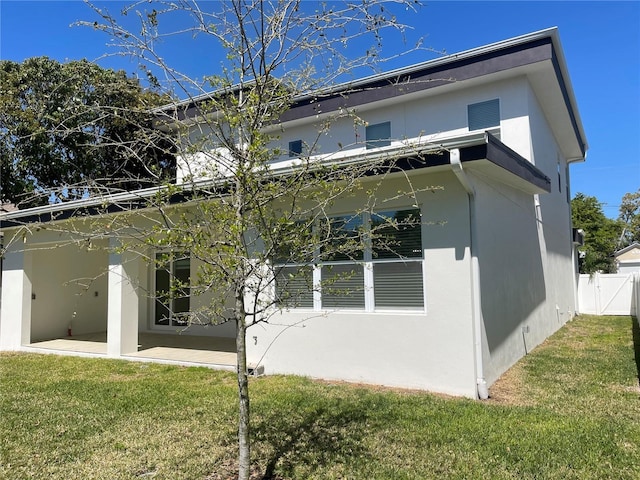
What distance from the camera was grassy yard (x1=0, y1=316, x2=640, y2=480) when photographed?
13.1 ft

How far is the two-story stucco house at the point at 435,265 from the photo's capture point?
6.41 metres

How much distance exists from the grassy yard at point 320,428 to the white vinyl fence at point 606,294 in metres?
12.1

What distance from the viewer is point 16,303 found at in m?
11.0

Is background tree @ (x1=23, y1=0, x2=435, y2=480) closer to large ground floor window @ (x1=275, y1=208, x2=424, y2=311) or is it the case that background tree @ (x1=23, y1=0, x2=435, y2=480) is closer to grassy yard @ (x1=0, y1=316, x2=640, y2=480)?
grassy yard @ (x1=0, y1=316, x2=640, y2=480)

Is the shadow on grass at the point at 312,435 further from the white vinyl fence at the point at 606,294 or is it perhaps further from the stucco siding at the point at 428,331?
the white vinyl fence at the point at 606,294

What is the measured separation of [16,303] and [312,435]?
9.75m

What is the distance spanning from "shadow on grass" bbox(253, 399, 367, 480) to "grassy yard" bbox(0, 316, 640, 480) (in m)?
0.02

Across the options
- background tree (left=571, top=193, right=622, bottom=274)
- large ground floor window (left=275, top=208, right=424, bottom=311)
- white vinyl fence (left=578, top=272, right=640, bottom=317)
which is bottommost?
white vinyl fence (left=578, top=272, right=640, bottom=317)

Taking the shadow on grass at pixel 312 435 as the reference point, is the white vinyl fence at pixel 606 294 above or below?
above

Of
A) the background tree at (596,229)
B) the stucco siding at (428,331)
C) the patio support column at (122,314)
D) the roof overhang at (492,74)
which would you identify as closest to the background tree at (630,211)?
the background tree at (596,229)

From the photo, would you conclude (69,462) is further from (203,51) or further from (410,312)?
(410,312)

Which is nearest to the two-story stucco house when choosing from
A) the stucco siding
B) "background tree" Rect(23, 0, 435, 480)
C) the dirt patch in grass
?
the stucco siding

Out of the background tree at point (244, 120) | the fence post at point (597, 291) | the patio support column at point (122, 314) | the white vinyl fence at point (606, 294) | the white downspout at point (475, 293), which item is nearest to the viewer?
the background tree at point (244, 120)

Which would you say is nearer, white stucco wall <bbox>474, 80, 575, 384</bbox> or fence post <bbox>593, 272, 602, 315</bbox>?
white stucco wall <bbox>474, 80, 575, 384</bbox>
